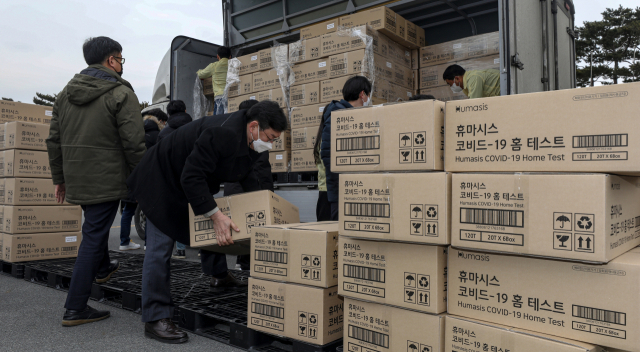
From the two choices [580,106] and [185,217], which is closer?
[580,106]

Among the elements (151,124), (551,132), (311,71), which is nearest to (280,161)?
(311,71)

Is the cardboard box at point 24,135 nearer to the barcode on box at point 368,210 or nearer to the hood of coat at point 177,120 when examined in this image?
the hood of coat at point 177,120

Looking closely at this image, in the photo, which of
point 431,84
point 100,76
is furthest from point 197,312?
point 431,84

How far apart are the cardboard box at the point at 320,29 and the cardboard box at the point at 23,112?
3.04 m

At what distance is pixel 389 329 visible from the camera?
1.89m

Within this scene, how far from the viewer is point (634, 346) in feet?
4.47

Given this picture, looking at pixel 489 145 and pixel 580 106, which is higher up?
pixel 580 106

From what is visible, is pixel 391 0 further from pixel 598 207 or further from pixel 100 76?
pixel 598 207

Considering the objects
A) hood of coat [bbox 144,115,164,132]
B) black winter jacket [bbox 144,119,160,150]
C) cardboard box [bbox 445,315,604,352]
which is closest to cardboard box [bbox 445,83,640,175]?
cardboard box [bbox 445,315,604,352]

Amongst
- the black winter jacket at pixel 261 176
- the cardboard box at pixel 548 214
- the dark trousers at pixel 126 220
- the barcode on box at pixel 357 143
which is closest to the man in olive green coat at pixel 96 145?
the black winter jacket at pixel 261 176

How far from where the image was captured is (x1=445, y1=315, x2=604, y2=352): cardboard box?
1452 mm

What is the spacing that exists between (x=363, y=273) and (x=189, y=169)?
1105 millimetres

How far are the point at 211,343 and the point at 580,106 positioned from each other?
215 cm

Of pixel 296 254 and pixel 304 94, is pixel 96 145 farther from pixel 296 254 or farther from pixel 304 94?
pixel 304 94
